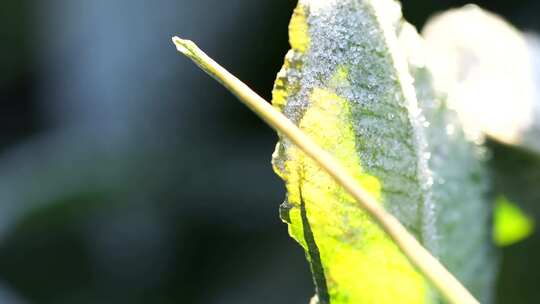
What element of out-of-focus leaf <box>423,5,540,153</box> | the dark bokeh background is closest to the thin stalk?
out-of-focus leaf <box>423,5,540,153</box>

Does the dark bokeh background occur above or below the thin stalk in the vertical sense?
below

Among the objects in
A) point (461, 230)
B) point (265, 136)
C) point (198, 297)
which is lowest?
point (198, 297)

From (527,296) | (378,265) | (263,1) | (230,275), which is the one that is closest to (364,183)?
(378,265)

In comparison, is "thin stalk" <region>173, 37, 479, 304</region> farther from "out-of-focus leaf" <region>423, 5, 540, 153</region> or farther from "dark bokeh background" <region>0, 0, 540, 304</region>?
"dark bokeh background" <region>0, 0, 540, 304</region>

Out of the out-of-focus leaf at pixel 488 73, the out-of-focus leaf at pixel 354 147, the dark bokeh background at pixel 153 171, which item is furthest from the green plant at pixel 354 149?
the dark bokeh background at pixel 153 171

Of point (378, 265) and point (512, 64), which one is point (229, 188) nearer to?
point (512, 64)

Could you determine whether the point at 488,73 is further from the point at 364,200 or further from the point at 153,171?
the point at 153,171
